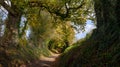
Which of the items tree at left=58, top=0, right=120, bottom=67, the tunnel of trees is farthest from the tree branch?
tree at left=58, top=0, right=120, bottom=67

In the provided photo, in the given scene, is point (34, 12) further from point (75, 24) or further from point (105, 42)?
point (105, 42)

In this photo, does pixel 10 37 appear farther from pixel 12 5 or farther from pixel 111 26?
pixel 111 26

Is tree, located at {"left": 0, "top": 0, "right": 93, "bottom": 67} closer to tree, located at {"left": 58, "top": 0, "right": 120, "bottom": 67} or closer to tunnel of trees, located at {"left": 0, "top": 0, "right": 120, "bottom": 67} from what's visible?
tunnel of trees, located at {"left": 0, "top": 0, "right": 120, "bottom": 67}

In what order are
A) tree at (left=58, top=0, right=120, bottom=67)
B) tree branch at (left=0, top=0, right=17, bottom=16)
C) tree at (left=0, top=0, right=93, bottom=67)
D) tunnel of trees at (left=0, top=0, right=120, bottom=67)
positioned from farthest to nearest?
tree at (left=0, top=0, right=93, bottom=67) → tree branch at (left=0, top=0, right=17, bottom=16) → tunnel of trees at (left=0, top=0, right=120, bottom=67) → tree at (left=58, top=0, right=120, bottom=67)

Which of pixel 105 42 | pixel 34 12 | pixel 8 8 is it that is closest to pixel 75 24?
pixel 34 12

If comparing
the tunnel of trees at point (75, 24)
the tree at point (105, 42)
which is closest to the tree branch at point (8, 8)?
the tunnel of trees at point (75, 24)

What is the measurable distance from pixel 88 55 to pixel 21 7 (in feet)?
34.3

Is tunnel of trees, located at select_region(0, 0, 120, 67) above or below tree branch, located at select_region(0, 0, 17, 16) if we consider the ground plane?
below

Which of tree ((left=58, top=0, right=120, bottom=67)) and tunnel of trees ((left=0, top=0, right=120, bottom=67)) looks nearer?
Answer: tree ((left=58, top=0, right=120, bottom=67))

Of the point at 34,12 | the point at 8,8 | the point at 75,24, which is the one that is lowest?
the point at 75,24

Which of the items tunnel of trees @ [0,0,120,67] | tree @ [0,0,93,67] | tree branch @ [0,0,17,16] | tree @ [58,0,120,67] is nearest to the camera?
tree @ [58,0,120,67]

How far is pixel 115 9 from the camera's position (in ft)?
35.1

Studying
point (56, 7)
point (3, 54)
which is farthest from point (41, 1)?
point (3, 54)

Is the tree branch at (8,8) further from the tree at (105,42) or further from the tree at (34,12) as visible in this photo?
the tree at (105,42)
